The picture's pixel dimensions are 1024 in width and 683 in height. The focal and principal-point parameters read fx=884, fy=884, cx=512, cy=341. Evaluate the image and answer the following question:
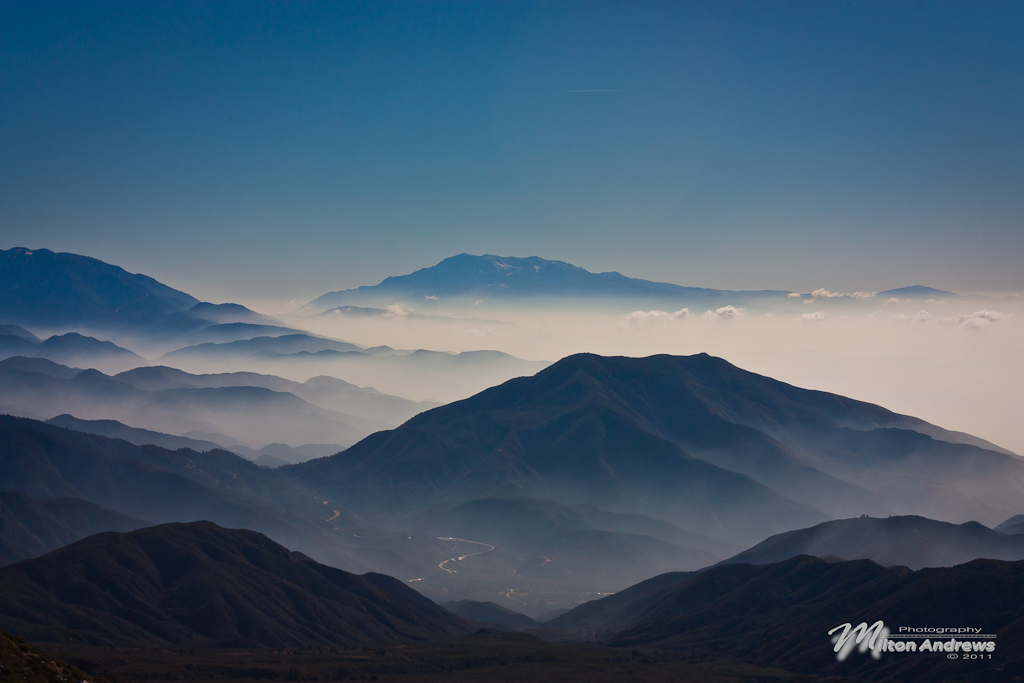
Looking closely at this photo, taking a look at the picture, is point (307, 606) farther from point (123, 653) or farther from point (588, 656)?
point (588, 656)

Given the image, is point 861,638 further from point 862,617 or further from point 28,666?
point 28,666

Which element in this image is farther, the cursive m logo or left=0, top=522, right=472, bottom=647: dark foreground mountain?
left=0, top=522, right=472, bottom=647: dark foreground mountain

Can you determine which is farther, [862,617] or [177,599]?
[177,599]

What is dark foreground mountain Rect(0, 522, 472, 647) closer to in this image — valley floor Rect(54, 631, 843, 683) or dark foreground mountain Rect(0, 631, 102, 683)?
valley floor Rect(54, 631, 843, 683)

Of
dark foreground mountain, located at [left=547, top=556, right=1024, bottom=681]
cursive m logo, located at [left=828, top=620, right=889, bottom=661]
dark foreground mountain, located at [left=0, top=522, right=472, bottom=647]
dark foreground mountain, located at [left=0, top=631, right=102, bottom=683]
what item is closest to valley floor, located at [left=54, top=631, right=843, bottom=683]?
dark foreground mountain, located at [left=547, top=556, right=1024, bottom=681]

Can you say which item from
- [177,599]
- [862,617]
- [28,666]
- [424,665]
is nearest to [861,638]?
[862,617]

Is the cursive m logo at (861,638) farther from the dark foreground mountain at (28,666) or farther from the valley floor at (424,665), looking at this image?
the dark foreground mountain at (28,666)
